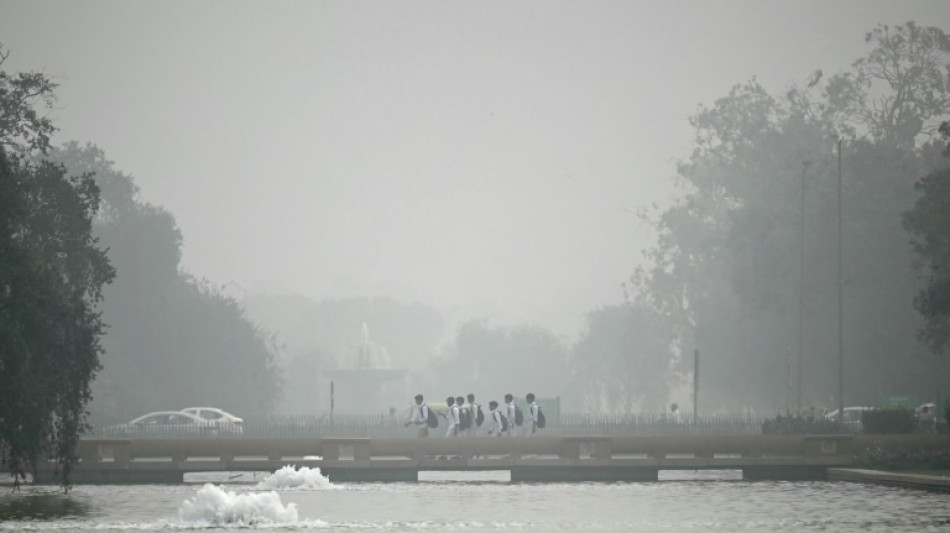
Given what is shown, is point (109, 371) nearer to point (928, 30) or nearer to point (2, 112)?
point (2, 112)

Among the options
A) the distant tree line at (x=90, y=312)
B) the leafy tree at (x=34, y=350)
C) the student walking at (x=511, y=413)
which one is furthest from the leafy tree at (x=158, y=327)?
the leafy tree at (x=34, y=350)

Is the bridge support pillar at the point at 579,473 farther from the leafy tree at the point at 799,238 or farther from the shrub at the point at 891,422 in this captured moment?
the leafy tree at the point at 799,238

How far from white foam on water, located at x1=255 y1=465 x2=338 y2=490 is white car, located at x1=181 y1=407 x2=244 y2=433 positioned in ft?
74.1

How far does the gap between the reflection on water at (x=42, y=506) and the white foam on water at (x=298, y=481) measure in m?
5.47

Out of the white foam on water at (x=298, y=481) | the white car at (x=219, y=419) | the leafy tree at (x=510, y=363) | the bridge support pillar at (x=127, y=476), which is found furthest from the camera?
the leafy tree at (x=510, y=363)

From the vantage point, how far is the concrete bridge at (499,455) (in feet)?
156

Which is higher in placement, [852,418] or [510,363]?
[510,363]

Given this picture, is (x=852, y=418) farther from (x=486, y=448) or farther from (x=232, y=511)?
(x=232, y=511)

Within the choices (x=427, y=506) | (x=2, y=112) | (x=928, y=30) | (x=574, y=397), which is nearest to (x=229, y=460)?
(x=427, y=506)

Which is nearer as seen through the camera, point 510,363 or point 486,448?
point 486,448

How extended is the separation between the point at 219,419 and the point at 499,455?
99.3 feet

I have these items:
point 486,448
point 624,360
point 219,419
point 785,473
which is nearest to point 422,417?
point 486,448

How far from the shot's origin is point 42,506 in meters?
37.0

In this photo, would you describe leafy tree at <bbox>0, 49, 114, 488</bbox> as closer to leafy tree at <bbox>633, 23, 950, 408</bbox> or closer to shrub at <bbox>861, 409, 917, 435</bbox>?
shrub at <bbox>861, 409, 917, 435</bbox>
